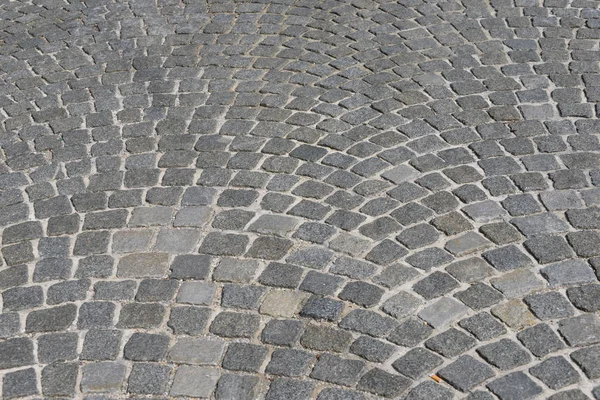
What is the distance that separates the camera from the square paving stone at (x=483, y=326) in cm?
422

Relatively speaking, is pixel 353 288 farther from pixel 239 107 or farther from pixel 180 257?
pixel 239 107

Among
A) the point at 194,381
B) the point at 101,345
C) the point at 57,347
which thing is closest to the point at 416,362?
the point at 194,381

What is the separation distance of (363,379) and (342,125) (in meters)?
2.40

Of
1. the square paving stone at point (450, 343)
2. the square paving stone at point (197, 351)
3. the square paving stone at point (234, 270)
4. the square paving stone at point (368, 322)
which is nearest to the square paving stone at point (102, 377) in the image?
the square paving stone at point (197, 351)

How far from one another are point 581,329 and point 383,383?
1.02 meters

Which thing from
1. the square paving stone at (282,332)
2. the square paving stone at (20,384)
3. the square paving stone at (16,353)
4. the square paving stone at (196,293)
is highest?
the square paving stone at (282,332)

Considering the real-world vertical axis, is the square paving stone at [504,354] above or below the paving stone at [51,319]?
above

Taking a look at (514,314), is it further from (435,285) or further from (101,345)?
(101,345)

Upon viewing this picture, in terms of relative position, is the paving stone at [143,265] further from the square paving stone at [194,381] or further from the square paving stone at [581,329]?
the square paving stone at [581,329]

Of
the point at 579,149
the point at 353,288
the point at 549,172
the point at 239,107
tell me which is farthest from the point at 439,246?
the point at 239,107

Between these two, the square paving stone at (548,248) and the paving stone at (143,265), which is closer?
the square paving stone at (548,248)

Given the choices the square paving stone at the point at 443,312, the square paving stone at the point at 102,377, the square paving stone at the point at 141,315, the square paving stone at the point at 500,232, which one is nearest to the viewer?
the square paving stone at the point at 102,377

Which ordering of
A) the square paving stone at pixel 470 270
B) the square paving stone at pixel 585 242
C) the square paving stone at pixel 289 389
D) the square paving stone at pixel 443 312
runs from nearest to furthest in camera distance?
the square paving stone at pixel 289 389, the square paving stone at pixel 443 312, the square paving stone at pixel 470 270, the square paving stone at pixel 585 242

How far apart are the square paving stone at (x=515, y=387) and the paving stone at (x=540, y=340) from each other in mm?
185
